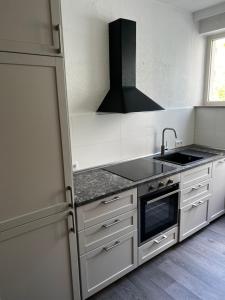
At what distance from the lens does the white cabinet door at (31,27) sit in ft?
3.67

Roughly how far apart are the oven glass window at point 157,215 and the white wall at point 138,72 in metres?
0.68

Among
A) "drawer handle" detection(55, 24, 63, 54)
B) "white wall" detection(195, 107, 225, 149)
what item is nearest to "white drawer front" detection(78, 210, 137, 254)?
"drawer handle" detection(55, 24, 63, 54)

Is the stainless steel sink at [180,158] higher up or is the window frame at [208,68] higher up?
the window frame at [208,68]

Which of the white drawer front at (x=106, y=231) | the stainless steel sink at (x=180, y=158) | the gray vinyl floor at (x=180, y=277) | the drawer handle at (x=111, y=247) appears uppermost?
the stainless steel sink at (x=180, y=158)

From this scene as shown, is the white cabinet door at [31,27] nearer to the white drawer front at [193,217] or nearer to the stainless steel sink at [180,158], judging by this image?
the stainless steel sink at [180,158]

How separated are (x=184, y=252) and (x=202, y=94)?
7.20 ft

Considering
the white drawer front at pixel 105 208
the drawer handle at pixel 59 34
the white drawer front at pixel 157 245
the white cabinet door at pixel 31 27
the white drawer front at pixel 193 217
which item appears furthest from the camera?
the white drawer front at pixel 193 217

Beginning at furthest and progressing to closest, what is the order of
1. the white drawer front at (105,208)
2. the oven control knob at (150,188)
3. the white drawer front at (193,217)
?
the white drawer front at (193,217)
the oven control knob at (150,188)
the white drawer front at (105,208)

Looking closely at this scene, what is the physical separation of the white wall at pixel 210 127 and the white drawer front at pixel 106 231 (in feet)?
6.03

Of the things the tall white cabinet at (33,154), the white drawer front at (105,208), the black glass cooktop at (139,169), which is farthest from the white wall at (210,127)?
the tall white cabinet at (33,154)

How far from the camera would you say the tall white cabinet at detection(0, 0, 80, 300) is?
1.17 m

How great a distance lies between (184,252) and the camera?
2.35 metres

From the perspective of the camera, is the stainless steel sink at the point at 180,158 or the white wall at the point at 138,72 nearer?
the white wall at the point at 138,72

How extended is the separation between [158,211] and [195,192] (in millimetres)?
588
